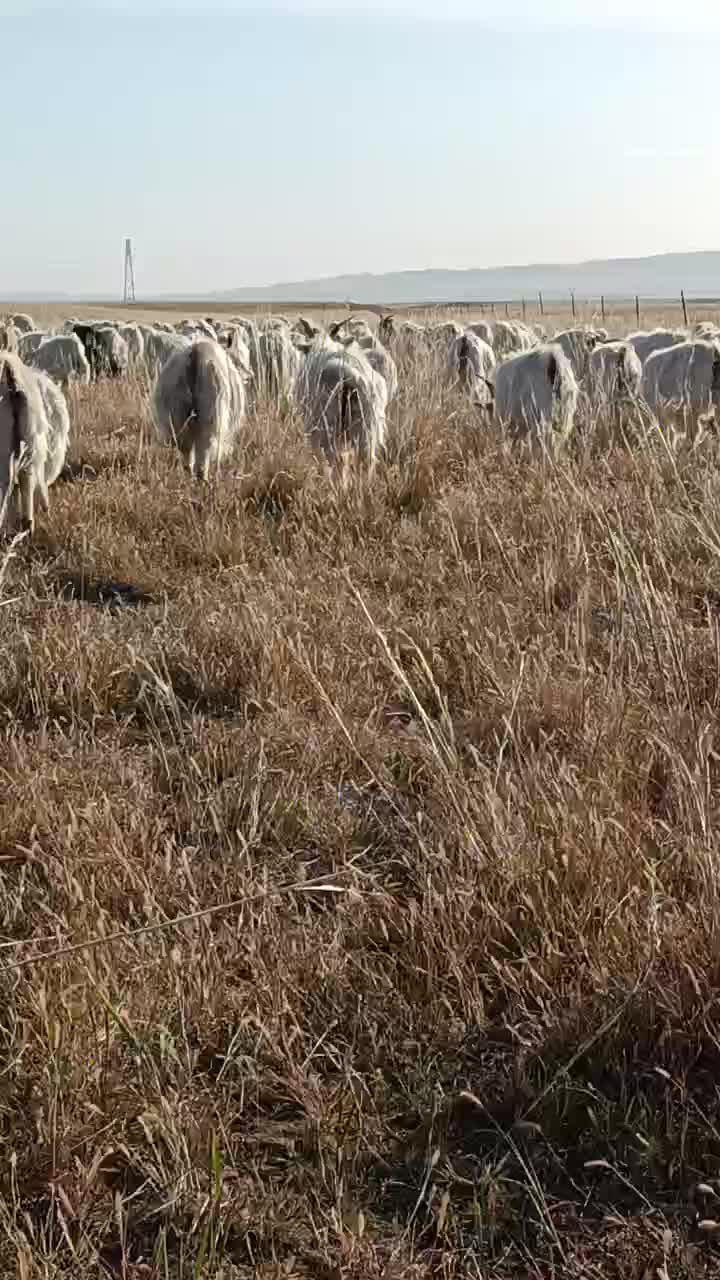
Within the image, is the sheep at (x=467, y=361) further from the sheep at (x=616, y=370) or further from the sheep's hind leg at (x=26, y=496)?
the sheep's hind leg at (x=26, y=496)

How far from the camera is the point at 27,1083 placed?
6.15ft

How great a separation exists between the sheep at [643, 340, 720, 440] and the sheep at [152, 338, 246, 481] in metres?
3.88

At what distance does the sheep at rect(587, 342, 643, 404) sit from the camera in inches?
404

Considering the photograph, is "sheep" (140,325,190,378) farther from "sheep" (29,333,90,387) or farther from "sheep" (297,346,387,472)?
"sheep" (297,346,387,472)

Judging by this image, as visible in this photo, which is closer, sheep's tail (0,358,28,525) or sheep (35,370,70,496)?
sheep's tail (0,358,28,525)

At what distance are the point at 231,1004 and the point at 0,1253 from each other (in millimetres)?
655

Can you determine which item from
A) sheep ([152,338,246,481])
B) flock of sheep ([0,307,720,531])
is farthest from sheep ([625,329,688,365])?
sheep ([152,338,246,481])

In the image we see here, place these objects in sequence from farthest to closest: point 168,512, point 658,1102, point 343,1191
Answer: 1. point 168,512
2. point 658,1102
3. point 343,1191

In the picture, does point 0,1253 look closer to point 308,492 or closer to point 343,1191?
point 343,1191

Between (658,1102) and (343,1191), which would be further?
(658,1102)

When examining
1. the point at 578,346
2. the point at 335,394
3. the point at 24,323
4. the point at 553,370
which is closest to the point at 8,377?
the point at 335,394

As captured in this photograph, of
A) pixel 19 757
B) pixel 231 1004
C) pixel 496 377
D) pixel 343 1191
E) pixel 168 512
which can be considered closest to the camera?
pixel 343 1191

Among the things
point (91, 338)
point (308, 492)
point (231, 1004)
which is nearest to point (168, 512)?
point (308, 492)

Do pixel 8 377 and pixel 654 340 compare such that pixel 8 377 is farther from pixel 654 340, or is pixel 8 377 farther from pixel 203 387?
pixel 654 340
